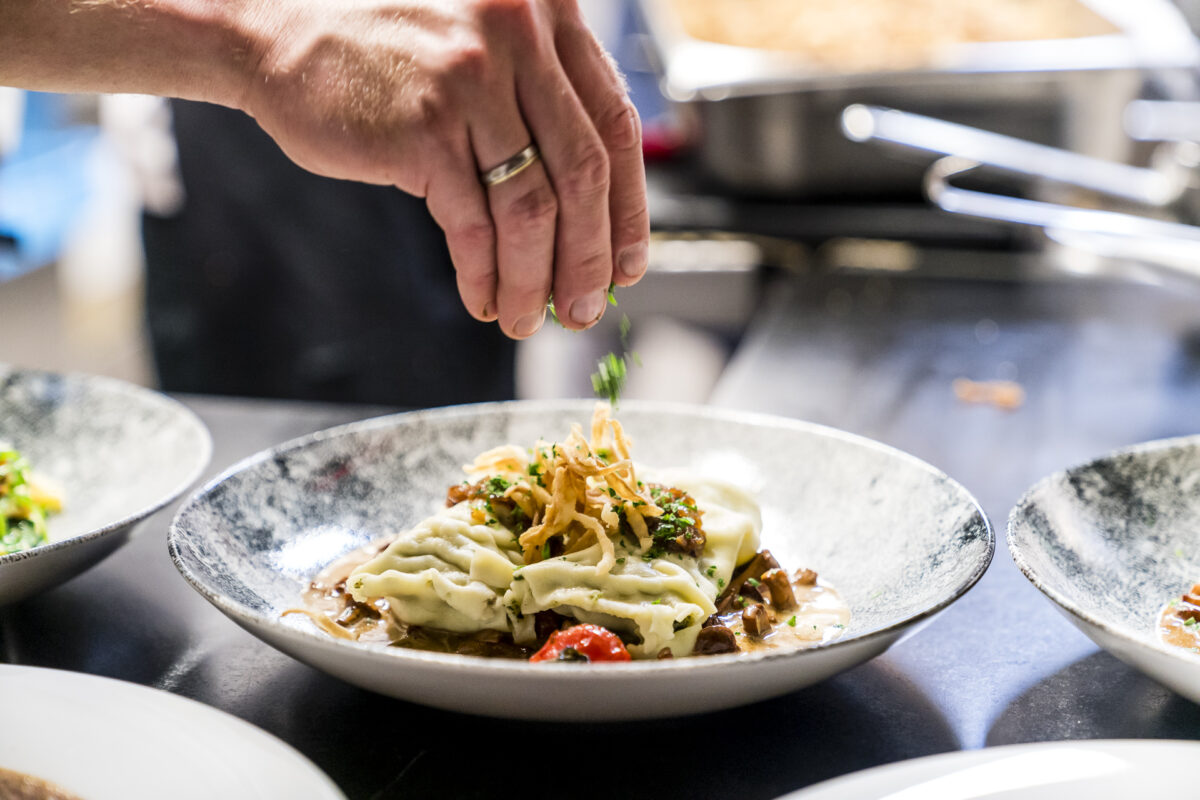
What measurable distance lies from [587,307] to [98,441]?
1056 mm

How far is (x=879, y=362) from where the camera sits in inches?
111

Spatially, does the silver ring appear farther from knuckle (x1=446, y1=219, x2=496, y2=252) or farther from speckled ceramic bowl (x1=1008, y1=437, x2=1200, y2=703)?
speckled ceramic bowl (x1=1008, y1=437, x2=1200, y2=703)

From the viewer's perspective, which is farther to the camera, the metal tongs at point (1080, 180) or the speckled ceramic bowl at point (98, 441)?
the metal tongs at point (1080, 180)

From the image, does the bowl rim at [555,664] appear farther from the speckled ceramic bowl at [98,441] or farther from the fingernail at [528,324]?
the fingernail at [528,324]

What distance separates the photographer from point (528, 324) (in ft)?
4.49

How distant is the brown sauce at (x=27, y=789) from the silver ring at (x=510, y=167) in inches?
28.3

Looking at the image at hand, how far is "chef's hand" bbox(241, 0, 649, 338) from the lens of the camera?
1192mm

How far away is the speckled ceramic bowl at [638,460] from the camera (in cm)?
103

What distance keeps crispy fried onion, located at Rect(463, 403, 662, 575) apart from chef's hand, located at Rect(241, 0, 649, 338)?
23 centimetres

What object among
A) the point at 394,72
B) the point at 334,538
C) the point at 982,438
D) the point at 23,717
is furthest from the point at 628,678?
the point at 982,438

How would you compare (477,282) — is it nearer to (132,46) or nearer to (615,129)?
(615,129)

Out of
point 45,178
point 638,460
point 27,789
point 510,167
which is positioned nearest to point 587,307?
point 510,167

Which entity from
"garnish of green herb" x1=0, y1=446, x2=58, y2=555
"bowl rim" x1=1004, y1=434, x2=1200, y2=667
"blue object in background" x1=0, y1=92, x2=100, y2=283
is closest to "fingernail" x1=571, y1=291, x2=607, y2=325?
"bowl rim" x1=1004, y1=434, x2=1200, y2=667

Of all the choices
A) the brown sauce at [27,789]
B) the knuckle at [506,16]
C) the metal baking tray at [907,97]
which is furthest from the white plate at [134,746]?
the metal baking tray at [907,97]
